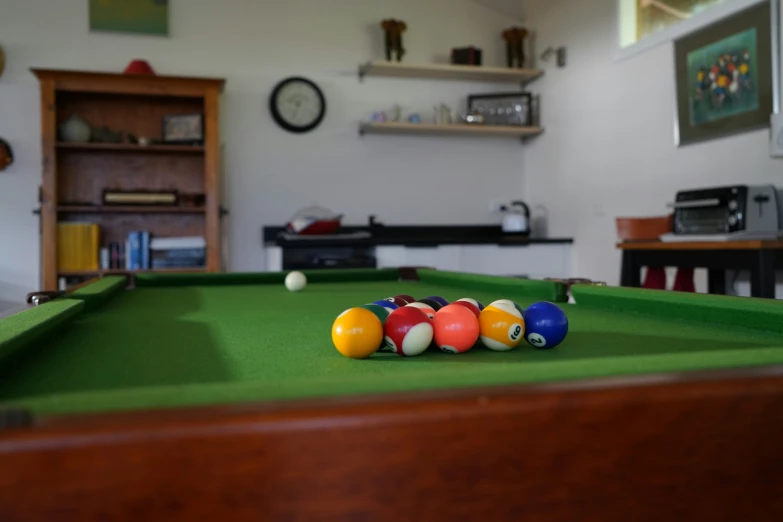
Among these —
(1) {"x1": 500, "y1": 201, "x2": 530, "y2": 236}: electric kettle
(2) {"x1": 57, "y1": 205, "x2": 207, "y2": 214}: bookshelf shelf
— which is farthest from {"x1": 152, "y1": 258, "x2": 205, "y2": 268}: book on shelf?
(1) {"x1": 500, "y1": 201, "x2": 530, "y2": 236}: electric kettle

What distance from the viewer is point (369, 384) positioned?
59 cm

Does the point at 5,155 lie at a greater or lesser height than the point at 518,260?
greater

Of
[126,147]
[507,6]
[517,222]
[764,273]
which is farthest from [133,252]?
[764,273]

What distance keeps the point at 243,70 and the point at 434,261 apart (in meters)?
1.97

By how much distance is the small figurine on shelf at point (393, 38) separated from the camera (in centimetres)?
489

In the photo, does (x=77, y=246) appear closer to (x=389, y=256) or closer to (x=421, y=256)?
(x=389, y=256)

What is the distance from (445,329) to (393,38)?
4.23 metres

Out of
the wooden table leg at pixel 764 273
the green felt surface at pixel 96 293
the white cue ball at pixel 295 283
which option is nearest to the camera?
the green felt surface at pixel 96 293

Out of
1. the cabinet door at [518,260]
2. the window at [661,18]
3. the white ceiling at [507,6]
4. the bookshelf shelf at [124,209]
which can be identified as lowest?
the cabinet door at [518,260]

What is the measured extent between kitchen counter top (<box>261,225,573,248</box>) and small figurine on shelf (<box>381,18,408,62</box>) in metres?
1.28

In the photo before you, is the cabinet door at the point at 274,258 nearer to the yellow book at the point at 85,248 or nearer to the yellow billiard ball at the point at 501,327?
the yellow book at the point at 85,248

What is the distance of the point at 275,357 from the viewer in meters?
1.04

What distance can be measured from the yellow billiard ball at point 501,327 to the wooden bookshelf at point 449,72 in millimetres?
3959

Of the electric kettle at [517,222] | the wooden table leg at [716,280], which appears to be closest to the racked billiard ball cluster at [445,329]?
the wooden table leg at [716,280]
